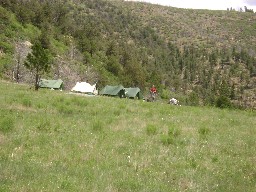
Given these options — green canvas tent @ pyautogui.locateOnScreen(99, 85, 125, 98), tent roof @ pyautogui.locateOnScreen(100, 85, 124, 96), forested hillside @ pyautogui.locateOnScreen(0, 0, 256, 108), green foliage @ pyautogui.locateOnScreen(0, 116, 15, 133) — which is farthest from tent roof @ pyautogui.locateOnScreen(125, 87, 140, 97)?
green foliage @ pyautogui.locateOnScreen(0, 116, 15, 133)

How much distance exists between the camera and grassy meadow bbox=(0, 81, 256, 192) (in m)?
7.61

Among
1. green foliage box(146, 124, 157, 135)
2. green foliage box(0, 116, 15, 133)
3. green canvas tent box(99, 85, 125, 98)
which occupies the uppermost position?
green foliage box(0, 116, 15, 133)

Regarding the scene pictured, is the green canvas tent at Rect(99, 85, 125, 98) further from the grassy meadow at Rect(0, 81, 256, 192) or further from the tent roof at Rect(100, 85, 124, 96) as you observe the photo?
the grassy meadow at Rect(0, 81, 256, 192)

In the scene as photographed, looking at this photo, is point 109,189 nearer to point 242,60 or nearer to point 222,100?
point 222,100

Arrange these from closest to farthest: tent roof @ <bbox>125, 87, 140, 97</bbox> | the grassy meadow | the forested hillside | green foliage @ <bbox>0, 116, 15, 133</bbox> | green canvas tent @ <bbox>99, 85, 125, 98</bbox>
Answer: the grassy meadow
green foliage @ <bbox>0, 116, 15, 133</bbox>
green canvas tent @ <bbox>99, 85, 125, 98</bbox>
tent roof @ <bbox>125, 87, 140, 97</bbox>
the forested hillside

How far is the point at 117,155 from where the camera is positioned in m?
10.0

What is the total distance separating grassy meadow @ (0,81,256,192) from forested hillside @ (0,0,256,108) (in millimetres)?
41541

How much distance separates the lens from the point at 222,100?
55.6m

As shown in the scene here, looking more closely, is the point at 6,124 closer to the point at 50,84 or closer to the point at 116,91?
the point at 50,84

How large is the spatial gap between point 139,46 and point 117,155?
134m

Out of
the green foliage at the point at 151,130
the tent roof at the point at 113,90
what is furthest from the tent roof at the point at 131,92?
the green foliage at the point at 151,130

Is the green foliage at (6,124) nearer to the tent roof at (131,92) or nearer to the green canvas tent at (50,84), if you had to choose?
the green canvas tent at (50,84)

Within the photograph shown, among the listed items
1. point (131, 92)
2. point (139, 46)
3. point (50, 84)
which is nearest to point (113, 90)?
point (131, 92)

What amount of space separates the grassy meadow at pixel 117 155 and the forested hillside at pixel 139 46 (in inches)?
1635
